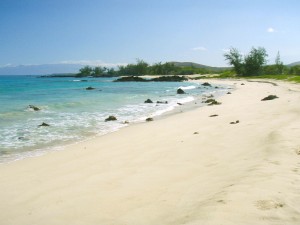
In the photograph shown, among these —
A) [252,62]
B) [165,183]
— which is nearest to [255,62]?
[252,62]

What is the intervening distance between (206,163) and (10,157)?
22.1 ft

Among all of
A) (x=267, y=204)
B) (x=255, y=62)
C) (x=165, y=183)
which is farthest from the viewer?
(x=255, y=62)

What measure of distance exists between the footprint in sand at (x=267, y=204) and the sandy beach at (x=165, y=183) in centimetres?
1

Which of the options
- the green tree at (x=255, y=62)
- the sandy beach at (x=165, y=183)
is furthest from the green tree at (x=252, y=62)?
the sandy beach at (x=165, y=183)

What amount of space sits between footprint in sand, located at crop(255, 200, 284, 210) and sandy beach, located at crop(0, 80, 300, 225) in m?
0.01

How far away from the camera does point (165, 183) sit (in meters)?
6.14

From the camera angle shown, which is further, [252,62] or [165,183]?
[252,62]

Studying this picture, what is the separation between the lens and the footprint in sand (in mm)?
4310

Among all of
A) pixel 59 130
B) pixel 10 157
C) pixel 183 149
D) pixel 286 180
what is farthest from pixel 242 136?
pixel 59 130

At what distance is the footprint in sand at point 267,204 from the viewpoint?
4.31 m

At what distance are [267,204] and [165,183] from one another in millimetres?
2235

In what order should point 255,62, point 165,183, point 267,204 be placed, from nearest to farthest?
point 267,204 → point 165,183 → point 255,62

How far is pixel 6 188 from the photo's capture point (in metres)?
6.73

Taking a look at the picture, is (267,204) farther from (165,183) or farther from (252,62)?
(252,62)
